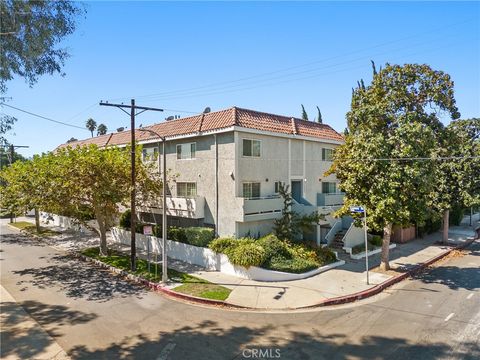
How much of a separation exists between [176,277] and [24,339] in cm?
778

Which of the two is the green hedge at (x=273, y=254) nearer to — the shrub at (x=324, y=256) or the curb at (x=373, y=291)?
the shrub at (x=324, y=256)

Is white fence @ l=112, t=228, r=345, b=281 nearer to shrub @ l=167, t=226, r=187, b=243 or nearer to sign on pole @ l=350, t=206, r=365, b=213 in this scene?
shrub @ l=167, t=226, r=187, b=243

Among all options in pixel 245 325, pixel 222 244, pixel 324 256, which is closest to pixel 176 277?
pixel 222 244

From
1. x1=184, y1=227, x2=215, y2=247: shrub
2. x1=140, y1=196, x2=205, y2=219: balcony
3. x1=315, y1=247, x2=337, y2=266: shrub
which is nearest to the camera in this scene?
x1=315, y1=247, x2=337, y2=266: shrub

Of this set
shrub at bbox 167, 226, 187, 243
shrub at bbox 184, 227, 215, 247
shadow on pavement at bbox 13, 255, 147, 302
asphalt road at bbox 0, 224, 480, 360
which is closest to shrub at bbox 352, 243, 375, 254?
asphalt road at bbox 0, 224, 480, 360

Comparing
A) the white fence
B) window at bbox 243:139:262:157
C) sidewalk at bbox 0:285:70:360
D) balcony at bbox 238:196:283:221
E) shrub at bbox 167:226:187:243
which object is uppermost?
window at bbox 243:139:262:157

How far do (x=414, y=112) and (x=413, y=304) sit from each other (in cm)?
1031

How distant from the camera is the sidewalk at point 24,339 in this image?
9922mm

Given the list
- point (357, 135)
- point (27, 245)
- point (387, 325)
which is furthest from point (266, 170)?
point (27, 245)

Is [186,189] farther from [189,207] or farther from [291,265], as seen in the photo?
[291,265]

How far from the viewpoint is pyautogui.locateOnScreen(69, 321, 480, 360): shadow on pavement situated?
9.85 metres

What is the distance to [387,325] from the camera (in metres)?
12.0

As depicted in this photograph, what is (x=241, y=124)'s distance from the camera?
2097 cm

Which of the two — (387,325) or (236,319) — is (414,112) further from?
(236,319)
